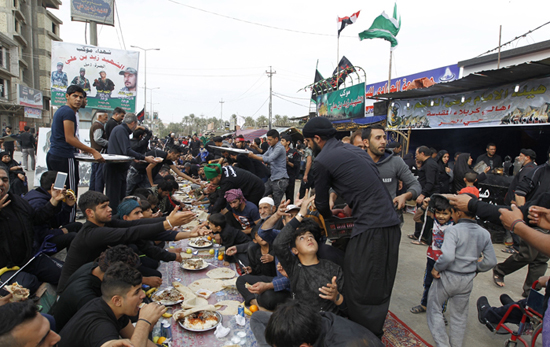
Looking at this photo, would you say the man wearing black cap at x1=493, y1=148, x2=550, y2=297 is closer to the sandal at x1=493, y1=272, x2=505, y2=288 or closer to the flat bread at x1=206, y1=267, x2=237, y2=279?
the sandal at x1=493, y1=272, x2=505, y2=288

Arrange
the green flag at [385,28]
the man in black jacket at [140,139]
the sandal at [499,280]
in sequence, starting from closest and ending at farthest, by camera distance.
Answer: the sandal at [499,280] < the man in black jacket at [140,139] < the green flag at [385,28]

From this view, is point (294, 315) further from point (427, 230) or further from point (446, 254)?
point (427, 230)

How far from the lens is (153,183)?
7.17 meters

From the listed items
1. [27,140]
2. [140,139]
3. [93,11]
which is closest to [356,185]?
[140,139]

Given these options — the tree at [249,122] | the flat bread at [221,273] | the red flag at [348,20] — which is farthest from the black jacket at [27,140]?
the tree at [249,122]

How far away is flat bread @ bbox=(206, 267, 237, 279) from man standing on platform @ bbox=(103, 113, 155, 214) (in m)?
2.31

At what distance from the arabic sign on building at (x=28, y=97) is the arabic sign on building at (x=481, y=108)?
111 feet

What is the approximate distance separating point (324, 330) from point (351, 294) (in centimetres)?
42

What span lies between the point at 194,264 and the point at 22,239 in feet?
6.04

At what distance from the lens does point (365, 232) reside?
222 centimetres

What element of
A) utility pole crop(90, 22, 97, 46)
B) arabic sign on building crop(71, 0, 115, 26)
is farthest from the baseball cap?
utility pole crop(90, 22, 97, 46)

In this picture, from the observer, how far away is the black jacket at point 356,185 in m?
2.25

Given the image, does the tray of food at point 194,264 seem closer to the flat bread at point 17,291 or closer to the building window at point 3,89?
the flat bread at point 17,291

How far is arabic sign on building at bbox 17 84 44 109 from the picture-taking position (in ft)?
93.4
